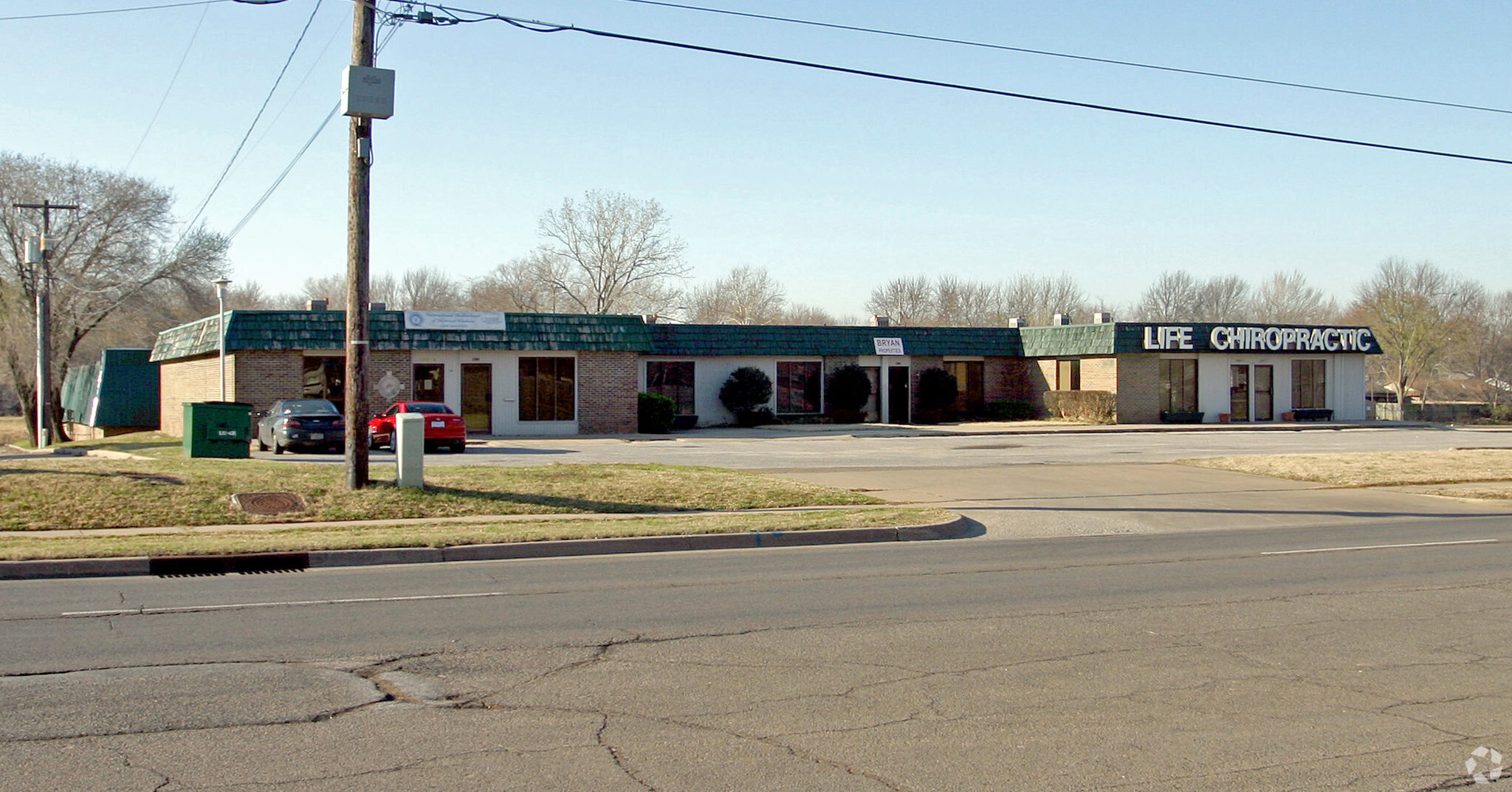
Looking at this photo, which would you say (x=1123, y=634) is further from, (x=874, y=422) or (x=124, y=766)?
(x=874, y=422)

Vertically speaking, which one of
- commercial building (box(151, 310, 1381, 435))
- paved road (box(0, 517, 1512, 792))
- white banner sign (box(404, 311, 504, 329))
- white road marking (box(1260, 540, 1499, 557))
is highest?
white banner sign (box(404, 311, 504, 329))

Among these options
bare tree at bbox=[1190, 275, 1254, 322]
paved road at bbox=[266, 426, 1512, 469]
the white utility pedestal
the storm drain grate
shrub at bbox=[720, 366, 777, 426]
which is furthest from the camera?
bare tree at bbox=[1190, 275, 1254, 322]

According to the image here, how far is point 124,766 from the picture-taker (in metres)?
5.48

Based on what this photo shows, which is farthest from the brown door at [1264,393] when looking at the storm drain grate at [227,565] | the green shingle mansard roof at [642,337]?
the storm drain grate at [227,565]

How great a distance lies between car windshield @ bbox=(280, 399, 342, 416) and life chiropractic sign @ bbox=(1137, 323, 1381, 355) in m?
27.6

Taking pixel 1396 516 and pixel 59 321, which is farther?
pixel 59 321

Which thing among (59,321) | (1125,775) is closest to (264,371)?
(59,321)

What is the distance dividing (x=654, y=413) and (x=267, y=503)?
2268 cm

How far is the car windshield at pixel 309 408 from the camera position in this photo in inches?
1123

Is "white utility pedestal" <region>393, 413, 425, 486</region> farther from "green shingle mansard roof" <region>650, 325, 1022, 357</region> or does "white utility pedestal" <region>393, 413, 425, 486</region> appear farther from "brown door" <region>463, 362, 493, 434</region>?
"green shingle mansard roof" <region>650, 325, 1022, 357</region>

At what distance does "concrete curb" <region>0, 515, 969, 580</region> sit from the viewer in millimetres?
11750

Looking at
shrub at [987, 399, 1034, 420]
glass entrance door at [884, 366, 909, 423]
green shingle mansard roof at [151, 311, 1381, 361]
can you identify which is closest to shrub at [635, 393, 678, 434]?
green shingle mansard roof at [151, 311, 1381, 361]

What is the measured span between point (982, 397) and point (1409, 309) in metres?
32.0

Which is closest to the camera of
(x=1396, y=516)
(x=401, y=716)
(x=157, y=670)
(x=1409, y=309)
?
(x=401, y=716)
